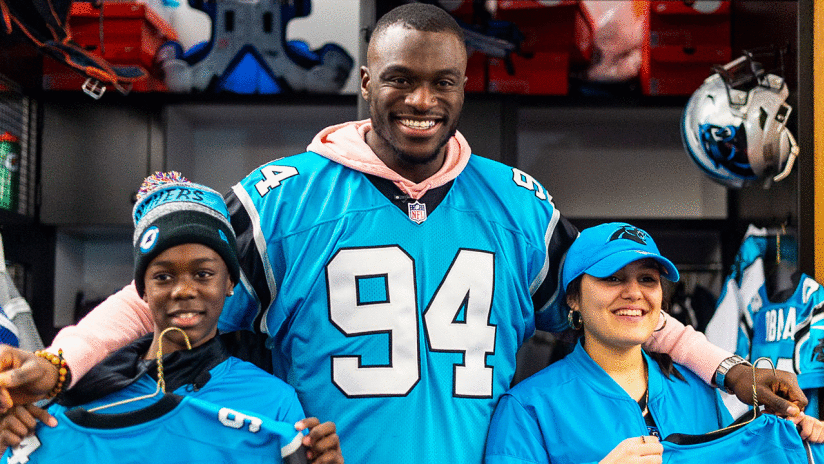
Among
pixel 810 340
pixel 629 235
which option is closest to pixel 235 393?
pixel 629 235

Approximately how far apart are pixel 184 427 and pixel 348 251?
45 centimetres

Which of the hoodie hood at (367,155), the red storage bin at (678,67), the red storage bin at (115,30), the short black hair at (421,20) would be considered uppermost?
the red storage bin at (115,30)

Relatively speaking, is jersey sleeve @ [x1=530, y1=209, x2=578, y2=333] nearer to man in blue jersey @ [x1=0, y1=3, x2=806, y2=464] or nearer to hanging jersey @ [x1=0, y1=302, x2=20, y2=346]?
man in blue jersey @ [x1=0, y1=3, x2=806, y2=464]

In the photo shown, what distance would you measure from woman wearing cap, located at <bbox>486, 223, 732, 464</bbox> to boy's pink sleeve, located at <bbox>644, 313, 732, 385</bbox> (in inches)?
1.2

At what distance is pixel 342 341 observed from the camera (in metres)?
1.52

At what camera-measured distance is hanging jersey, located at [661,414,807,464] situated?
145cm

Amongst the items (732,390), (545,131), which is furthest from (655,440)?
(545,131)

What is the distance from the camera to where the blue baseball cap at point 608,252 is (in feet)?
5.08

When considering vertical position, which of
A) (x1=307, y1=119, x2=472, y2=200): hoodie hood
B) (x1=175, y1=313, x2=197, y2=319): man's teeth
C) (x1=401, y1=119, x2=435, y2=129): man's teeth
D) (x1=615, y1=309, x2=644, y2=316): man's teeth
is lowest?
(x1=615, y1=309, x2=644, y2=316): man's teeth

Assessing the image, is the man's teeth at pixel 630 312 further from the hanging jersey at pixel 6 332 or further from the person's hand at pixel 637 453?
the hanging jersey at pixel 6 332

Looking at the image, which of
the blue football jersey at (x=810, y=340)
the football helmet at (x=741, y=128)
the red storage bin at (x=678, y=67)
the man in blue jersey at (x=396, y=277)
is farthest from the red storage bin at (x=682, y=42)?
the man in blue jersey at (x=396, y=277)

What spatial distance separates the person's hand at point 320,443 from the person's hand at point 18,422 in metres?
0.40

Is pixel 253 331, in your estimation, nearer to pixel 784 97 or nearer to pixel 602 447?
pixel 602 447

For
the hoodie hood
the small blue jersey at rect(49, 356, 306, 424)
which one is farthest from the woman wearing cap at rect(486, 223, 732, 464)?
the small blue jersey at rect(49, 356, 306, 424)
